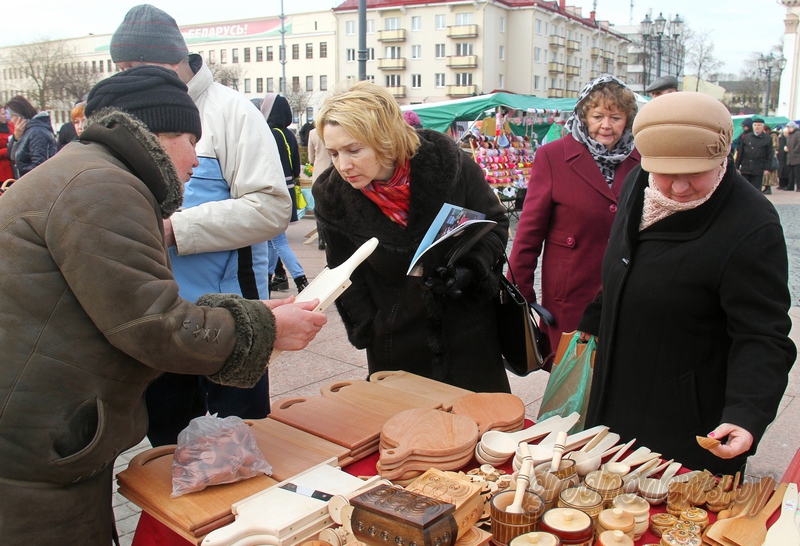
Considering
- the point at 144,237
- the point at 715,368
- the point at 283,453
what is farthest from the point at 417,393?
the point at 144,237

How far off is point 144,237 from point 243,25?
79.6 metres

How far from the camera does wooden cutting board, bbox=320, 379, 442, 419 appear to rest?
1992mm

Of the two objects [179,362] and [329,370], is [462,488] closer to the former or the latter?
[179,362]

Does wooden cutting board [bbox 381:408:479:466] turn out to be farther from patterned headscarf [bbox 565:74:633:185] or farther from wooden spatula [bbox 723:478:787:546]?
patterned headscarf [bbox 565:74:633:185]

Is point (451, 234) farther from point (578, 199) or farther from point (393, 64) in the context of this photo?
point (393, 64)

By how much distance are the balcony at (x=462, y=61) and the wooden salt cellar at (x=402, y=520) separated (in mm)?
59848

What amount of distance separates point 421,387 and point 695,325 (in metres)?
0.85

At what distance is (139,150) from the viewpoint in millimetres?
1507

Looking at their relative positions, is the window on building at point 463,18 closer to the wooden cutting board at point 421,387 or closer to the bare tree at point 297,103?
the bare tree at point 297,103

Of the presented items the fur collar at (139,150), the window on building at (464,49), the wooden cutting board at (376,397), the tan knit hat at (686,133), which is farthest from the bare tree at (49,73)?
the tan knit hat at (686,133)

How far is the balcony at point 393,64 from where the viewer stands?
62.2 metres

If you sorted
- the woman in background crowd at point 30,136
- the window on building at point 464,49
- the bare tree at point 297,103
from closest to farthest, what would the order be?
the woman in background crowd at point 30,136 < the bare tree at point 297,103 < the window on building at point 464,49

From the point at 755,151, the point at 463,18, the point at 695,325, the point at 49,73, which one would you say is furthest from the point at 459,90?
the point at 695,325

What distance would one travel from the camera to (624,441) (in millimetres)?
1966
